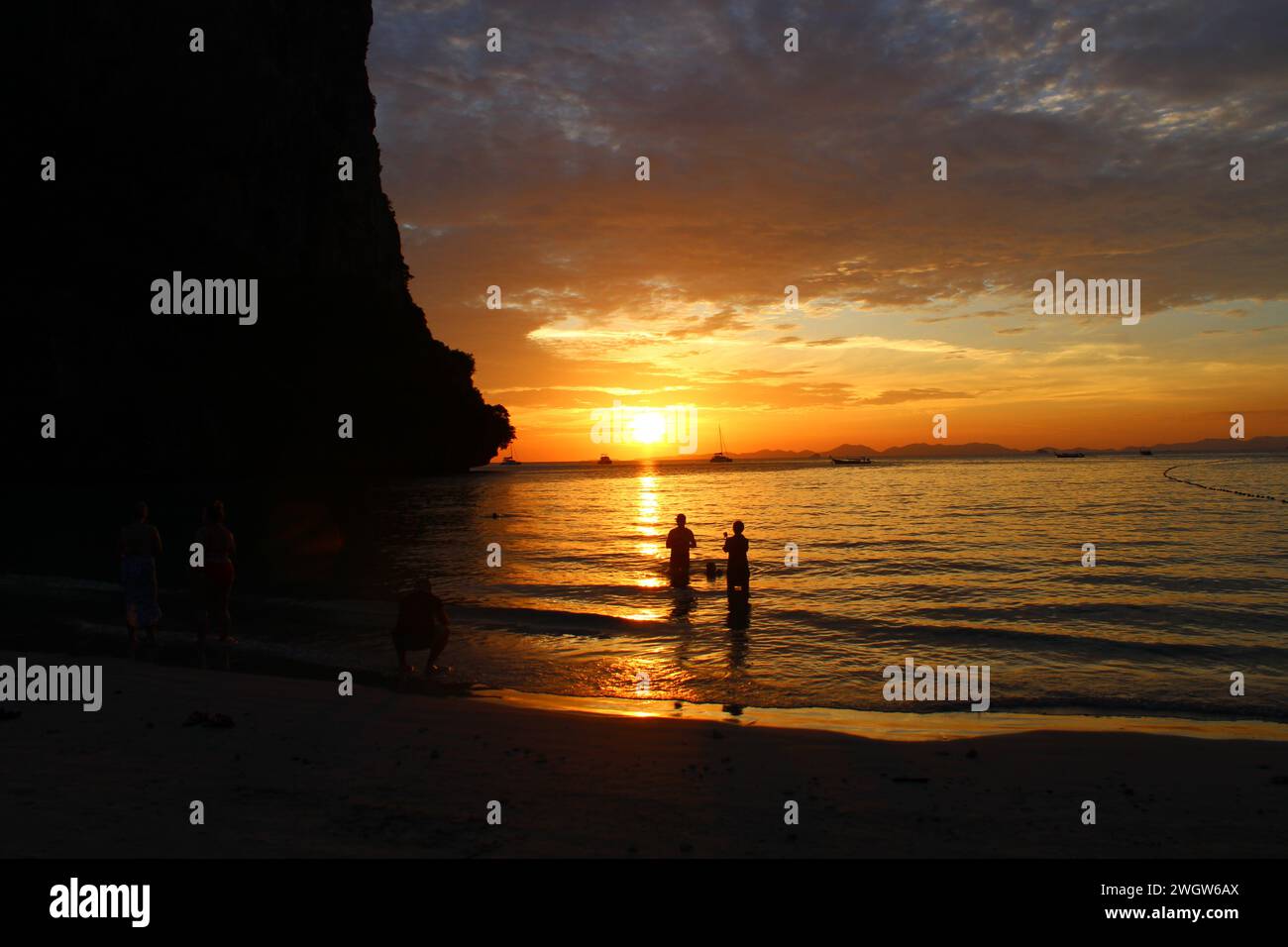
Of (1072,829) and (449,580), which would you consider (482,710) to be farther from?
(449,580)

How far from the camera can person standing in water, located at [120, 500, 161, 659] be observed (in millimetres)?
12789

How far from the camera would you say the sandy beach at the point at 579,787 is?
571cm

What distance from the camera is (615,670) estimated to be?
13.7 m

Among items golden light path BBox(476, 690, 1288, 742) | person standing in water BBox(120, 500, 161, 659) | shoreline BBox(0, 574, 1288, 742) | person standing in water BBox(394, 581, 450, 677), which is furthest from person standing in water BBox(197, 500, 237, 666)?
golden light path BBox(476, 690, 1288, 742)

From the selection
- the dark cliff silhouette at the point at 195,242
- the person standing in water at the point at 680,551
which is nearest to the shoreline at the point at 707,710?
the person standing in water at the point at 680,551

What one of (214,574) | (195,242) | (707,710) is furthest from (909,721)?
(195,242)

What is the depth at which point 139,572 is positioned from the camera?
12.8 metres

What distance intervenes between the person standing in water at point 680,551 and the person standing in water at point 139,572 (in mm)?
12910

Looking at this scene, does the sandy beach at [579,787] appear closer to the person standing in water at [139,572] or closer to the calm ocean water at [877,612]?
the calm ocean water at [877,612]

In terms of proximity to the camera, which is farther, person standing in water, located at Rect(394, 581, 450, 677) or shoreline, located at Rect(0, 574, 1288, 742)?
person standing in water, located at Rect(394, 581, 450, 677)

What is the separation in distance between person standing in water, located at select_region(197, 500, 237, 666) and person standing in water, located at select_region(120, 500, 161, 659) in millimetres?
760

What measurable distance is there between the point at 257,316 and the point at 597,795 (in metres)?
92.3

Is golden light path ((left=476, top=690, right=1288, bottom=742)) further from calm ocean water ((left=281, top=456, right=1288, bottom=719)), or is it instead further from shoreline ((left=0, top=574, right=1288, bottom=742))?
calm ocean water ((left=281, top=456, right=1288, bottom=719))

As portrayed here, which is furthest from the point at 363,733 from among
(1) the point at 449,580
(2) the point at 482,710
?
(1) the point at 449,580
